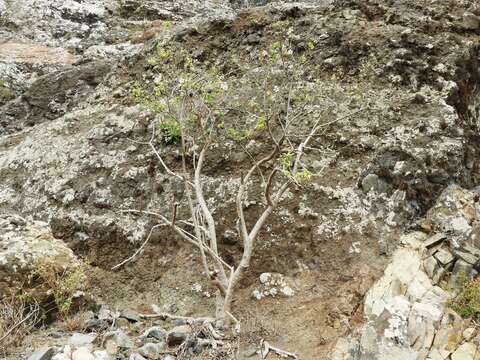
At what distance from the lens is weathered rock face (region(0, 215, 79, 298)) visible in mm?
6418

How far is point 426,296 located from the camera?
6121mm

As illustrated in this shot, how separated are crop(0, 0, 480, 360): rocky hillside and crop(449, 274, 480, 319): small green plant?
67 millimetres

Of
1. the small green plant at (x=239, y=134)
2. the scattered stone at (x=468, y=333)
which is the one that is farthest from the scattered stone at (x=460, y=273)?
the small green plant at (x=239, y=134)

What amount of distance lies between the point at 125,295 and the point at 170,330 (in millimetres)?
1565

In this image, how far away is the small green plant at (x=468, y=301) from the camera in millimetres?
5754

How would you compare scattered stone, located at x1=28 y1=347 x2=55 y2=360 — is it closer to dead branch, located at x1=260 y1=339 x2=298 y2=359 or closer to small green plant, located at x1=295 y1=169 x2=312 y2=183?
dead branch, located at x1=260 y1=339 x2=298 y2=359

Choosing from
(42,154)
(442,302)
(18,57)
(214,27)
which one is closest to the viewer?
(442,302)

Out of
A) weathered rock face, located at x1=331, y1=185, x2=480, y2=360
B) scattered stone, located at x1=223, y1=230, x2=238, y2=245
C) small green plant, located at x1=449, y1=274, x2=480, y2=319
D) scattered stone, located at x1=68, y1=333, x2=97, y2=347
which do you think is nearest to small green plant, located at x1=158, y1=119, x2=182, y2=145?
scattered stone, located at x1=223, y1=230, x2=238, y2=245

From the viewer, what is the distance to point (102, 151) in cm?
969

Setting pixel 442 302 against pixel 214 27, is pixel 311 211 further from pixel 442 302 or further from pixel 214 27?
pixel 214 27

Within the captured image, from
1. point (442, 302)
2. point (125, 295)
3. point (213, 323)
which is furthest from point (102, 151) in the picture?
point (442, 302)

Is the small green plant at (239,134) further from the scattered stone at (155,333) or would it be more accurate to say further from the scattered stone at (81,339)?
the scattered stone at (81,339)

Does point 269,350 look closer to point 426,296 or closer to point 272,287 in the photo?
point 272,287

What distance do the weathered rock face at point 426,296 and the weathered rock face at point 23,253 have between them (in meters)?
4.15
